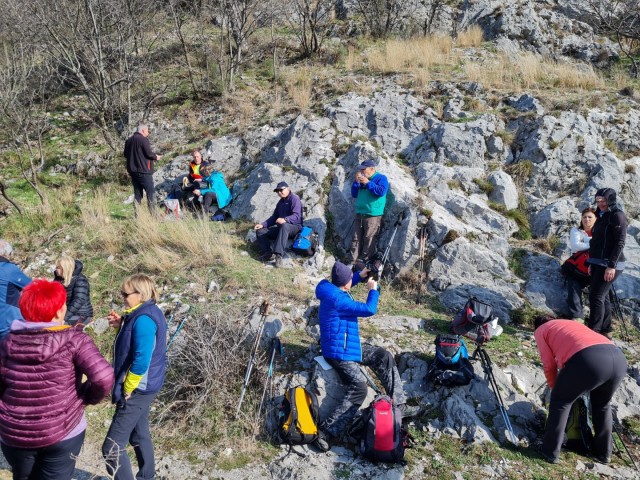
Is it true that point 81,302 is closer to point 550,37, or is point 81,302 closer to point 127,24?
point 127,24

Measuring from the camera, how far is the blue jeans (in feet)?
10.7

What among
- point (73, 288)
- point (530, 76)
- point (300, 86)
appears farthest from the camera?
point (300, 86)

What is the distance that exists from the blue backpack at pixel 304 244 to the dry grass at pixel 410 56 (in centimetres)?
673

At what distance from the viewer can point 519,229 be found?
804 centimetres

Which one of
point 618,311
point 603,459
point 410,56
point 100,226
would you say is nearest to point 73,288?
point 100,226

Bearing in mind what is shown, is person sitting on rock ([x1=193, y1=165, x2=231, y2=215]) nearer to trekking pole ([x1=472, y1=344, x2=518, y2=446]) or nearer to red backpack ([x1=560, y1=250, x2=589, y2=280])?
trekking pole ([x1=472, y1=344, x2=518, y2=446])

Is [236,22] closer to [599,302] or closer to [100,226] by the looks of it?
[100,226]

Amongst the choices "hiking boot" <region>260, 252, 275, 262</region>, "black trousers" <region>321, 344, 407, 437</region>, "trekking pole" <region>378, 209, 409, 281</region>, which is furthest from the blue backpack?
"black trousers" <region>321, 344, 407, 437</region>

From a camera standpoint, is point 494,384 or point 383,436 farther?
point 494,384

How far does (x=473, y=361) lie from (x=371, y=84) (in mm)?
8622

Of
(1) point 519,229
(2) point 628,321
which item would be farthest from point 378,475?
(1) point 519,229

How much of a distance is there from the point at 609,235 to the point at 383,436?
3920 mm

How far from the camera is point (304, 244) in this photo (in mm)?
7535

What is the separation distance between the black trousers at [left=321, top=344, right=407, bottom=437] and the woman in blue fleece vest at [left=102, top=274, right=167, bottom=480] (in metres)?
1.79
